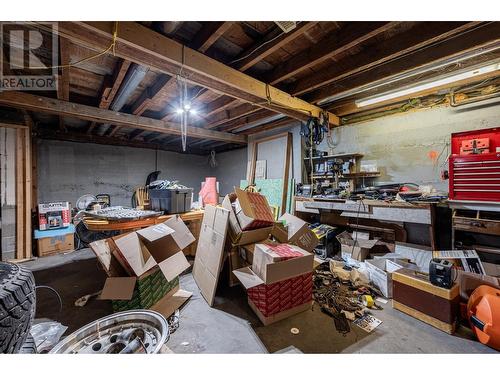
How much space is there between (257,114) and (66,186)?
4769 millimetres

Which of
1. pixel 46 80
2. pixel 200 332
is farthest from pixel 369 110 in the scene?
Result: pixel 46 80

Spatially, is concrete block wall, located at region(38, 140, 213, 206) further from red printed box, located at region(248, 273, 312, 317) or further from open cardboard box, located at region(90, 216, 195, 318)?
red printed box, located at region(248, 273, 312, 317)

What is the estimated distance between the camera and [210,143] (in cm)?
641

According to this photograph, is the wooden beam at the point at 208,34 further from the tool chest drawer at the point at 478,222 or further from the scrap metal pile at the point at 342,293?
the tool chest drawer at the point at 478,222

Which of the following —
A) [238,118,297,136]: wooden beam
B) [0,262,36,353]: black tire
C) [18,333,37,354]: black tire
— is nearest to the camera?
[0,262,36,353]: black tire

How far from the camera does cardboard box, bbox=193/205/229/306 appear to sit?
6.70ft

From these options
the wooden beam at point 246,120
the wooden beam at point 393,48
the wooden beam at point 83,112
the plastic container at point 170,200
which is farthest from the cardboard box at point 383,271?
the wooden beam at point 83,112

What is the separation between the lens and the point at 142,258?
66.1 inches

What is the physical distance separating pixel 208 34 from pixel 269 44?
57 centimetres

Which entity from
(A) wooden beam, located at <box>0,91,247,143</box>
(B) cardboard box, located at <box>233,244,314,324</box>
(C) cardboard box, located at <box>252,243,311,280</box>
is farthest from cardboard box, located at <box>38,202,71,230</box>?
(C) cardboard box, located at <box>252,243,311,280</box>

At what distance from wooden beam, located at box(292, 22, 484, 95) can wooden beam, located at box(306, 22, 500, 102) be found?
0.03 metres
